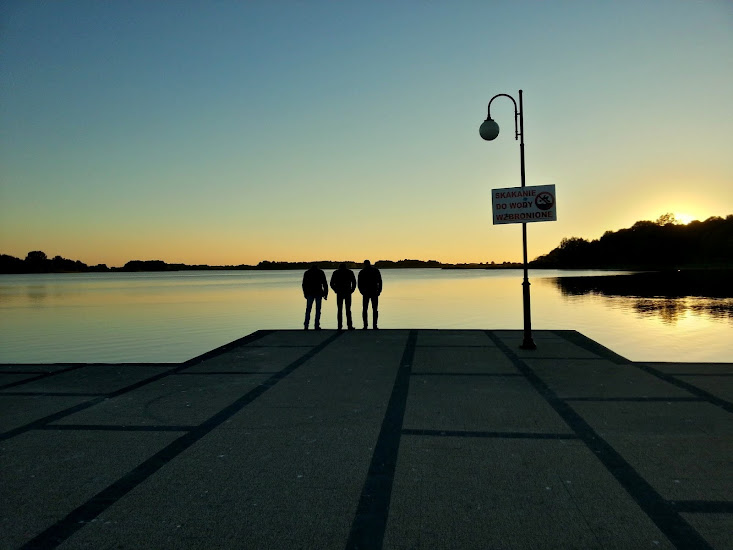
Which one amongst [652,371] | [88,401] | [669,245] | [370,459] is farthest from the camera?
[669,245]

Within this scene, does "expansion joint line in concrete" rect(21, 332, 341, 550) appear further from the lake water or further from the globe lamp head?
the lake water

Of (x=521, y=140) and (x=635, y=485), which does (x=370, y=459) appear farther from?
(x=521, y=140)

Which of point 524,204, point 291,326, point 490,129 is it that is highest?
point 490,129

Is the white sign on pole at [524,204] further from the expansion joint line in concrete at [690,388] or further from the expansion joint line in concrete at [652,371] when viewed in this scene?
the expansion joint line in concrete at [690,388]

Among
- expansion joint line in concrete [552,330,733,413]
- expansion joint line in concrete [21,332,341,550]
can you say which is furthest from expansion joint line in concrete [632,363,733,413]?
expansion joint line in concrete [21,332,341,550]

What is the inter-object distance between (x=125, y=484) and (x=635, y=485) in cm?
453

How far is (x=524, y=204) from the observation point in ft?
39.0

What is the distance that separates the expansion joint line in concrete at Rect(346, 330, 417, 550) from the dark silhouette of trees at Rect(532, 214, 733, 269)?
17071 centimetres

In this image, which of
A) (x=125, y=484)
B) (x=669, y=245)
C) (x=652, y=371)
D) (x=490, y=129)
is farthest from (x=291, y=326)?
(x=669, y=245)

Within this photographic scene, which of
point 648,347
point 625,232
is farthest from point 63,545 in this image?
point 625,232

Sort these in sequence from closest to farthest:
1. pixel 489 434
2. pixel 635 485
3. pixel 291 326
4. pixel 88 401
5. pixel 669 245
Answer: pixel 635 485
pixel 489 434
pixel 88 401
pixel 291 326
pixel 669 245

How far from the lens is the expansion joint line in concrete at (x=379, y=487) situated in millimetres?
3650

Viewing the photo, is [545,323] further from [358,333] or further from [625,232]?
[625,232]

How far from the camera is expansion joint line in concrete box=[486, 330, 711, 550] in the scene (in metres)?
3.62
